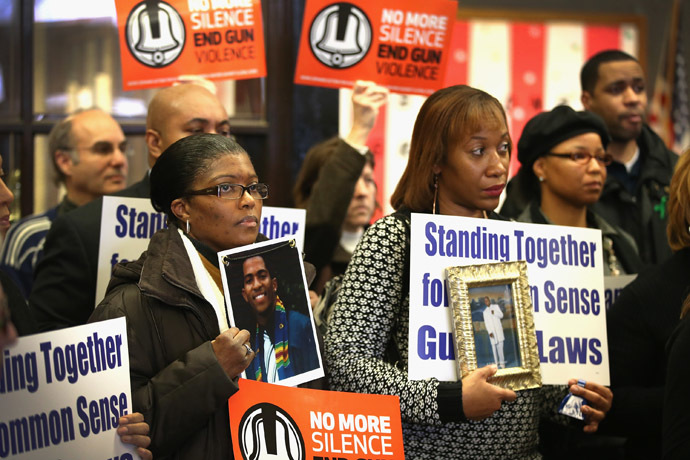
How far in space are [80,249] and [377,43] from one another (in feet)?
5.27

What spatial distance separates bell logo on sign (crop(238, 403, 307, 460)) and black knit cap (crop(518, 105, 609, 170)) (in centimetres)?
186

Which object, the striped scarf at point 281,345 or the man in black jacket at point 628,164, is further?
the man in black jacket at point 628,164

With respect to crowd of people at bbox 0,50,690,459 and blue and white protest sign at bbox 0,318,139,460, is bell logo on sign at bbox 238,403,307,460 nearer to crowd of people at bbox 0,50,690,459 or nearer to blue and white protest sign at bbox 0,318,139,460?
crowd of people at bbox 0,50,690,459

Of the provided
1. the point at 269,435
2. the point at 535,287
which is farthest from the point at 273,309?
the point at 535,287

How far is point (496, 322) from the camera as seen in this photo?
2777mm

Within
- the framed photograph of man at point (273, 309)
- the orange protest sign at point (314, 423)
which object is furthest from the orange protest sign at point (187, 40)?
the orange protest sign at point (314, 423)

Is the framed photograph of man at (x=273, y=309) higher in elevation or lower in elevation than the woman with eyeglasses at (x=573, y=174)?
lower

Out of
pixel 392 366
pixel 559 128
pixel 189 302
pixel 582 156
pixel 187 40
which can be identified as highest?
pixel 187 40

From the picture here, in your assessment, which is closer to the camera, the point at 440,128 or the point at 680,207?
the point at 440,128

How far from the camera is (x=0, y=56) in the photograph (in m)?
4.46

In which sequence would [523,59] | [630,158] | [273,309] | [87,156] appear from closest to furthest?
[273,309]
[87,156]
[630,158]
[523,59]

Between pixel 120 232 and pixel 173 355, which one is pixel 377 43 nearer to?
pixel 120 232

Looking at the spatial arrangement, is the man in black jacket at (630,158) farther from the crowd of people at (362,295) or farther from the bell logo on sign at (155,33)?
the bell logo on sign at (155,33)

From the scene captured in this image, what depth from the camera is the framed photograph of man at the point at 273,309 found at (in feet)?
8.41
